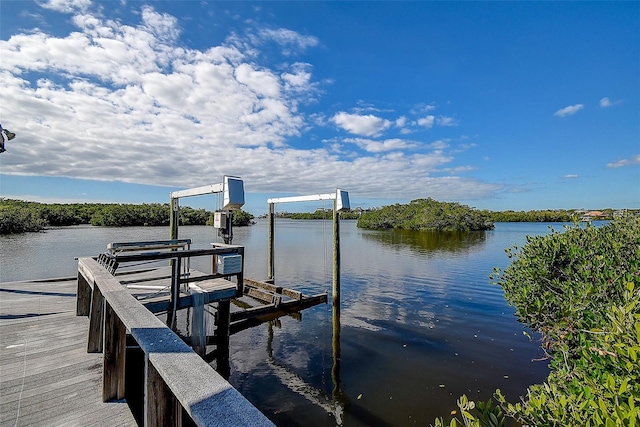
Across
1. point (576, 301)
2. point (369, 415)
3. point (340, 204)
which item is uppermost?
point (340, 204)

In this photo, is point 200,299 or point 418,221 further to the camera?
point 418,221

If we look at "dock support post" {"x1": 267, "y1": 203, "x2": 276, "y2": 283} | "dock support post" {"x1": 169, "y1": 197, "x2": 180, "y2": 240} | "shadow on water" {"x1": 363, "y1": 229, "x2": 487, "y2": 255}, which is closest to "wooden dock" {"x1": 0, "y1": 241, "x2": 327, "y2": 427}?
"dock support post" {"x1": 169, "y1": 197, "x2": 180, "y2": 240}

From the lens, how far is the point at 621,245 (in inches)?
115

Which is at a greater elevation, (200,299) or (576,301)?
(576,301)

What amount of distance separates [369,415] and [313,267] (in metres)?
11.2

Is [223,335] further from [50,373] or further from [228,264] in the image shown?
[50,373]

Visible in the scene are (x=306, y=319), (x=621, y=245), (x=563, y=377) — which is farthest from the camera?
(x=306, y=319)

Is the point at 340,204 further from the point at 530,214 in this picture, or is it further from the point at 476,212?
the point at 530,214

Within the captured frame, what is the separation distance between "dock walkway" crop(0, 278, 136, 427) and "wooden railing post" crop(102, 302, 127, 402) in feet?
0.32

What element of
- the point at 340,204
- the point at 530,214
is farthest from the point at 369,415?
the point at 530,214

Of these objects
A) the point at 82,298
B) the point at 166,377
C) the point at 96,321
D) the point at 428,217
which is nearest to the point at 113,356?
the point at 96,321

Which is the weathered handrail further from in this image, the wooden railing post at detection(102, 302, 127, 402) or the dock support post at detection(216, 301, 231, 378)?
the dock support post at detection(216, 301, 231, 378)

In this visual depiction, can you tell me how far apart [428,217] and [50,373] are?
171ft

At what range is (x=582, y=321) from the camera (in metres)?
2.29
